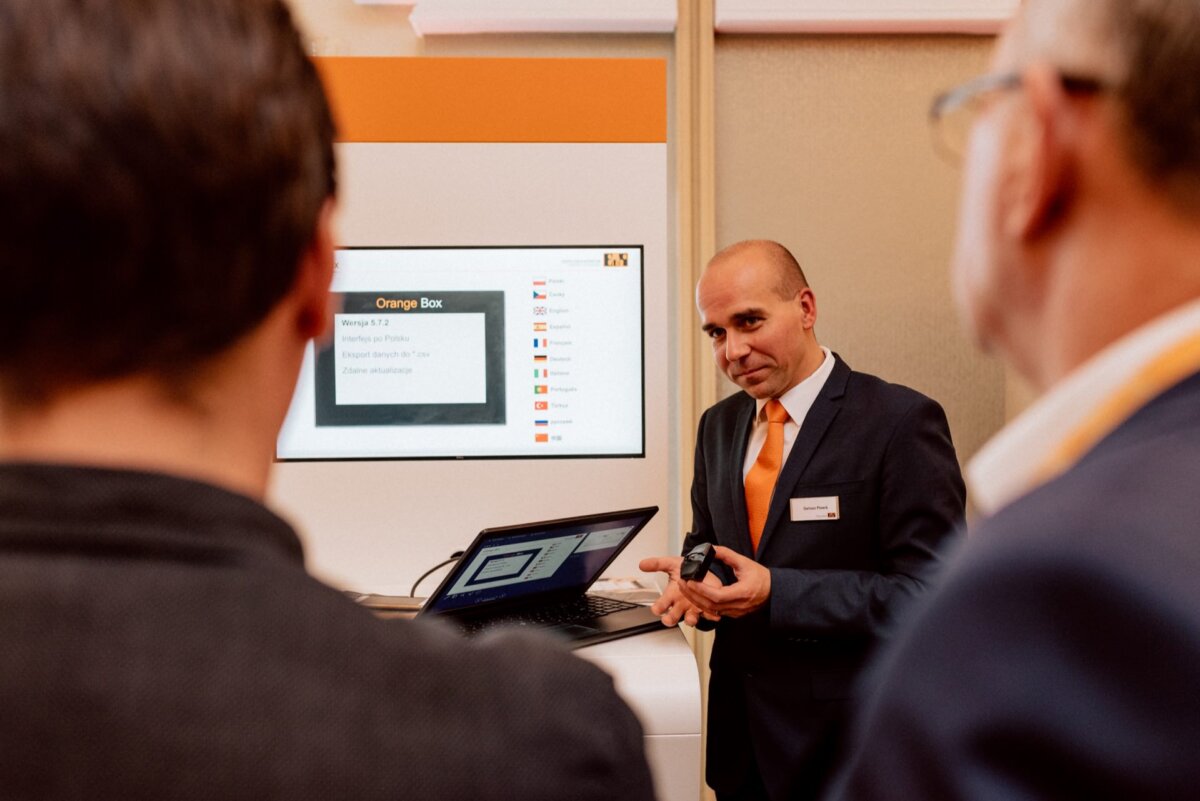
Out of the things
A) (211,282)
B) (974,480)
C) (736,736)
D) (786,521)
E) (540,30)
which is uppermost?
(540,30)

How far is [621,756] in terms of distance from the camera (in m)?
0.45

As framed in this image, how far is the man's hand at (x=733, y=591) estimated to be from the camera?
1.78m

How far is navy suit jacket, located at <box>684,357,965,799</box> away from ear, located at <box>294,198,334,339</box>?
149cm

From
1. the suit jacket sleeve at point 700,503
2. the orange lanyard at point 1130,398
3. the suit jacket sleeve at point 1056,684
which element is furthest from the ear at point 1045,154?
the suit jacket sleeve at point 700,503

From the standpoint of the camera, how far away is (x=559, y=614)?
1.86m

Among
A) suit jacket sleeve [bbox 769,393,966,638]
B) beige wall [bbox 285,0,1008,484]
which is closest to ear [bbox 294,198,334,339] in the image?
suit jacket sleeve [bbox 769,393,966,638]

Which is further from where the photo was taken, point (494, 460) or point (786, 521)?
point (494, 460)

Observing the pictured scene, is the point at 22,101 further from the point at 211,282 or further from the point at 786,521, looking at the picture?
the point at 786,521

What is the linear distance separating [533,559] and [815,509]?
0.65 meters

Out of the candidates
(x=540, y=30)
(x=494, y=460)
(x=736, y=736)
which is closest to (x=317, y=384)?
(x=494, y=460)

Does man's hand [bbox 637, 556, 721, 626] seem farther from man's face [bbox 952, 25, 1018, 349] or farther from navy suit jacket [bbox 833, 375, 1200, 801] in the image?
navy suit jacket [bbox 833, 375, 1200, 801]

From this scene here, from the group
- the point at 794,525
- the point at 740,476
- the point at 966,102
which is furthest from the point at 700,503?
the point at 966,102

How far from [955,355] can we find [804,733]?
4.36ft

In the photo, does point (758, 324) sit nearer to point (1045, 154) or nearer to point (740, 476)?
point (740, 476)
